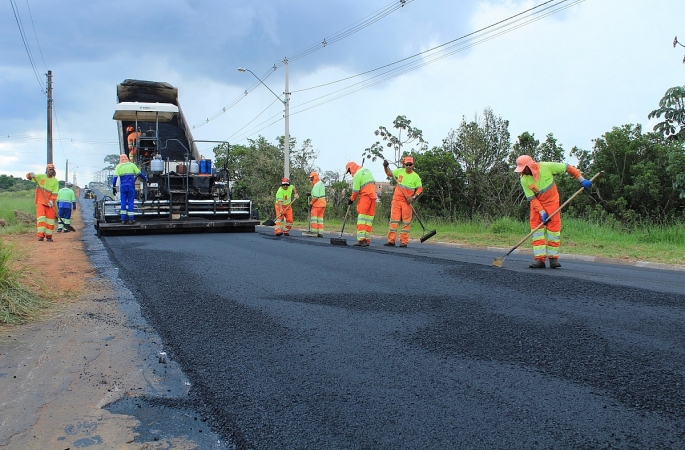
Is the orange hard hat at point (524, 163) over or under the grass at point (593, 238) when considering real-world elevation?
over

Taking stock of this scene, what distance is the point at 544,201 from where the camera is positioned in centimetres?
739

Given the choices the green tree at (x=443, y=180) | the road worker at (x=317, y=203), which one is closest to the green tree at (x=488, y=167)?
the green tree at (x=443, y=180)

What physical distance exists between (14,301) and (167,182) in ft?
29.3

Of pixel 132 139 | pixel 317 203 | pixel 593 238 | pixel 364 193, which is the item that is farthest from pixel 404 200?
pixel 132 139

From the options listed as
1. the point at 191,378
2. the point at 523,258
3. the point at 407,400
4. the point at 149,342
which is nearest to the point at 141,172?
the point at 523,258

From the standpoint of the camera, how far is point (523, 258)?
866 cm

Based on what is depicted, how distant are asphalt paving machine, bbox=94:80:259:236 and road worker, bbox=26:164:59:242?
3.33ft

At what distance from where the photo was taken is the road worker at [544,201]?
7.25 metres

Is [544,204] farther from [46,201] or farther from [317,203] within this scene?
[46,201]

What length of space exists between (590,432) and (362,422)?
0.98 meters

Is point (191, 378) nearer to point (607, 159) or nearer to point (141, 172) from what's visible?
point (141, 172)

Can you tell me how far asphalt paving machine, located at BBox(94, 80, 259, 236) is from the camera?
12820 mm

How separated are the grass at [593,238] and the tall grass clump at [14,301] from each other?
779cm

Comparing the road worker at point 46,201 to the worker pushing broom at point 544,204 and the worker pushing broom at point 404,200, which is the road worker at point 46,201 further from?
the worker pushing broom at point 544,204
